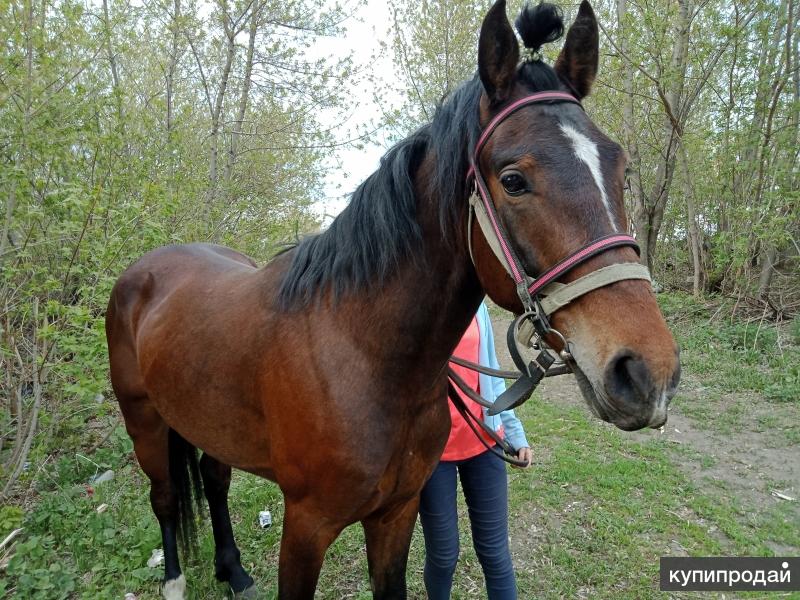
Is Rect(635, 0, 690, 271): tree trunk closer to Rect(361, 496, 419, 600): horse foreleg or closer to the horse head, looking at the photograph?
the horse head

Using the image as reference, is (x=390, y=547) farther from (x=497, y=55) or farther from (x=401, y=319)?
(x=497, y=55)

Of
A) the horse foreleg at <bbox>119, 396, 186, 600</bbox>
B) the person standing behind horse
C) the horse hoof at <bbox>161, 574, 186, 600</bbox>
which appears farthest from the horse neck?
the horse hoof at <bbox>161, 574, 186, 600</bbox>

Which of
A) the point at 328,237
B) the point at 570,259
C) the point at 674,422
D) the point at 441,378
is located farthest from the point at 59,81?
the point at 674,422

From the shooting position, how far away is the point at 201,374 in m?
2.05

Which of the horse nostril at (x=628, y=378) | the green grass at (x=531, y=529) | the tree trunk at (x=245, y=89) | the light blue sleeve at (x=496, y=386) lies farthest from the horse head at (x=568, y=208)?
the tree trunk at (x=245, y=89)

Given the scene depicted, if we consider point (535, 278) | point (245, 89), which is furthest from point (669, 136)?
point (535, 278)

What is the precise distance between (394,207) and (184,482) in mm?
2436

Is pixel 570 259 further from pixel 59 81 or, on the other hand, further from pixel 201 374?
pixel 59 81

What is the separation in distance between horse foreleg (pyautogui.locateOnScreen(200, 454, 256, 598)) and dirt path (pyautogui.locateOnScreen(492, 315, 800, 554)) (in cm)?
354

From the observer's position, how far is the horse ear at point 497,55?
1.22 m

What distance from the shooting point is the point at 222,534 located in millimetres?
2865

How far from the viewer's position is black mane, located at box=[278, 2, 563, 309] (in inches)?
53.2

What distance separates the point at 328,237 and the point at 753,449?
4.89 metres

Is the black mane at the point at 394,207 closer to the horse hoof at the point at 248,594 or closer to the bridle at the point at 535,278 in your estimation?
the bridle at the point at 535,278
